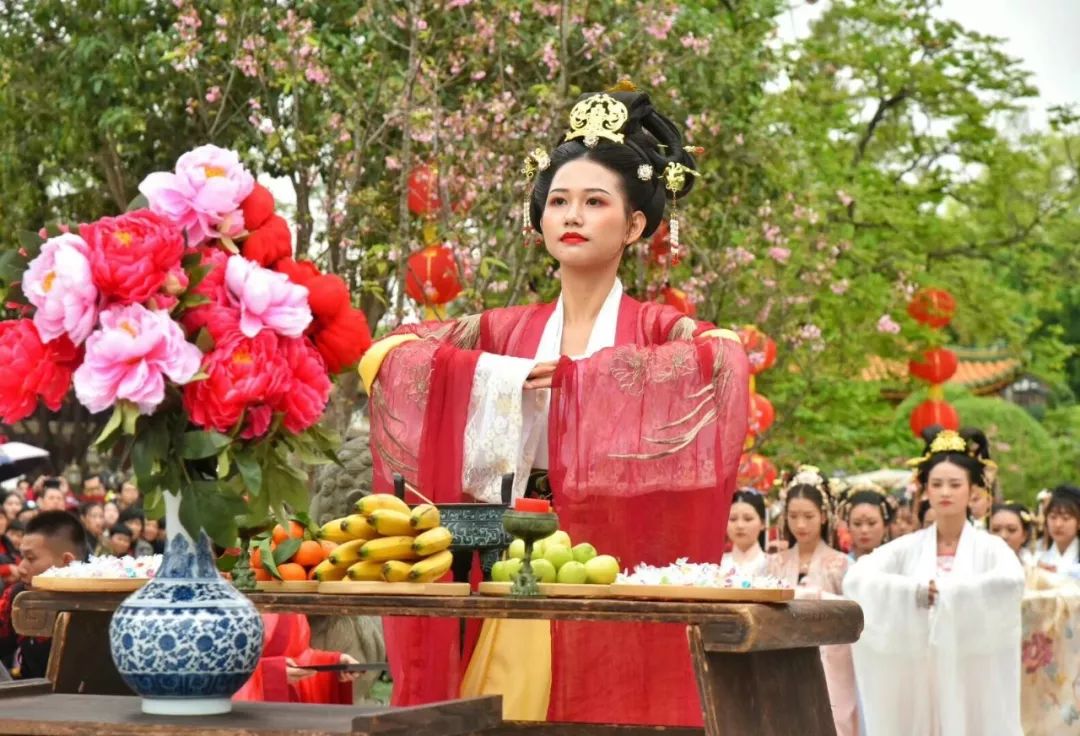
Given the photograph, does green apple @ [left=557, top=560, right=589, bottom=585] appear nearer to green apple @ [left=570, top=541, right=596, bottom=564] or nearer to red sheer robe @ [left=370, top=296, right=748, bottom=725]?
green apple @ [left=570, top=541, right=596, bottom=564]

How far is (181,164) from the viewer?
4121 mm

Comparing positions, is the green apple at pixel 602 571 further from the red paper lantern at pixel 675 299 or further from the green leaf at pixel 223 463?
the red paper lantern at pixel 675 299

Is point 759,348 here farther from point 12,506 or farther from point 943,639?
point 943,639

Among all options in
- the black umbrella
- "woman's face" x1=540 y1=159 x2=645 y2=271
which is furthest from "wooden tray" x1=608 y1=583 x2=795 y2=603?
the black umbrella

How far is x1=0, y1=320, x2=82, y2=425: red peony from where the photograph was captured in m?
3.97

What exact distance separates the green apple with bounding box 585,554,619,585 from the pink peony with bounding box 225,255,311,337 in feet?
4.52

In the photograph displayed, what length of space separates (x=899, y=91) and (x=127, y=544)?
11414mm

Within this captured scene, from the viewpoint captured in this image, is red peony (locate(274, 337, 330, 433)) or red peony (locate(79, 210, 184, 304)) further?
red peony (locate(274, 337, 330, 433))

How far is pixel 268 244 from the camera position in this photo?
4.16m

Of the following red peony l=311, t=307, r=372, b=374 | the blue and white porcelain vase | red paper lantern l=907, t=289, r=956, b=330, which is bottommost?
the blue and white porcelain vase

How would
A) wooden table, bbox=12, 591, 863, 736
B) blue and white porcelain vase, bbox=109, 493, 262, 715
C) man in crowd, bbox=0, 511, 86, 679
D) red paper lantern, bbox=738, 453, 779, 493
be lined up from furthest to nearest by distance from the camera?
red paper lantern, bbox=738, 453, 779, 493
man in crowd, bbox=0, 511, 86, 679
wooden table, bbox=12, 591, 863, 736
blue and white porcelain vase, bbox=109, 493, 262, 715

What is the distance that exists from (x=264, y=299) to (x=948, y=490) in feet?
20.4

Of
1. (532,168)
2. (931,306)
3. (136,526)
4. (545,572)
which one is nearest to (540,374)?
(532,168)

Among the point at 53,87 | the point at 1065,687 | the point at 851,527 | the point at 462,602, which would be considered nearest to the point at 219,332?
the point at 462,602
